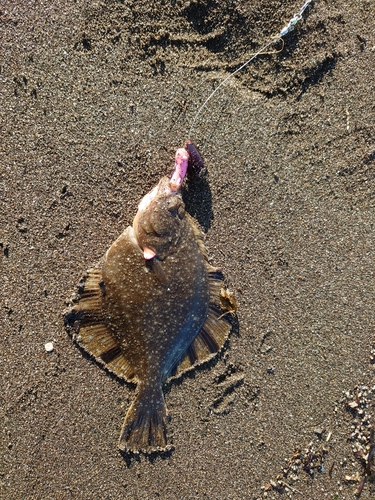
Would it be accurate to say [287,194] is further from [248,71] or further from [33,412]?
[33,412]

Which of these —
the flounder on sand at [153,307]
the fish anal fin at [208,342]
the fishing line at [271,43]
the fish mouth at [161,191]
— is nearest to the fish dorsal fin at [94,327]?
the flounder on sand at [153,307]

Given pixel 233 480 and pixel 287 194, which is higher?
pixel 287 194

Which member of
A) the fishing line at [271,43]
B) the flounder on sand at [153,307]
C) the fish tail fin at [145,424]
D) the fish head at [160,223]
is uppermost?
the fishing line at [271,43]

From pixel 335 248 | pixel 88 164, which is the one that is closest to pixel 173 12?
pixel 88 164

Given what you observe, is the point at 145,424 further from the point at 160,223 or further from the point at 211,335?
the point at 160,223

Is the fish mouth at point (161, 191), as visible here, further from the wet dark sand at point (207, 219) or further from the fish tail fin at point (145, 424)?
the fish tail fin at point (145, 424)

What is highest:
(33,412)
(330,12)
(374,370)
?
(330,12)

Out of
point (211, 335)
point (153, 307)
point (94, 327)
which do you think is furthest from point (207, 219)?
point (94, 327)
